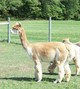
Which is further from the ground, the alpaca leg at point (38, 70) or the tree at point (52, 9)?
the alpaca leg at point (38, 70)

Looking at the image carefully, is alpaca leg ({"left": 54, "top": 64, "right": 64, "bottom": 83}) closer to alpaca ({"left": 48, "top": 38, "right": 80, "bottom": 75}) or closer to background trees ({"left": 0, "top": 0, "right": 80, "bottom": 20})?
alpaca ({"left": 48, "top": 38, "right": 80, "bottom": 75})

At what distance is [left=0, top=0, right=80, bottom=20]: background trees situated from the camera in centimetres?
7131

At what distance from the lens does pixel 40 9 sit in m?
73.4

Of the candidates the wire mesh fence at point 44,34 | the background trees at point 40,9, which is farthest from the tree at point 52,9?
the wire mesh fence at point 44,34

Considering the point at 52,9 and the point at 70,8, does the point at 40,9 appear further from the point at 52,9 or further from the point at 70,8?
the point at 70,8

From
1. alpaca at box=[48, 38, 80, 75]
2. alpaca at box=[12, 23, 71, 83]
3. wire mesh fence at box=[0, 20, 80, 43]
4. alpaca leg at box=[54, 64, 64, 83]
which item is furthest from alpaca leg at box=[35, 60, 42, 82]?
wire mesh fence at box=[0, 20, 80, 43]

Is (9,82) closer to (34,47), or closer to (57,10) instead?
(34,47)

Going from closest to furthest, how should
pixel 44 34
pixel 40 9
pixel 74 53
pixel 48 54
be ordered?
pixel 48 54
pixel 74 53
pixel 44 34
pixel 40 9

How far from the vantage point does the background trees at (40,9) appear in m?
71.3

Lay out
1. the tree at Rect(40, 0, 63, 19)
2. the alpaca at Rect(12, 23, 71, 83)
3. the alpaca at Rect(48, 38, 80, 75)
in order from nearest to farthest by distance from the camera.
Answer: the alpaca at Rect(12, 23, 71, 83) < the alpaca at Rect(48, 38, 80, 75) < the tree at Rect(40, 0, 63, 19)

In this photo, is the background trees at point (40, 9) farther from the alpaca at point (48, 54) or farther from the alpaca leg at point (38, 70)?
the alpaca leg at point (38, 70)

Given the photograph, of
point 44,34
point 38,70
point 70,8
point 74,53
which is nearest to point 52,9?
point 70,8

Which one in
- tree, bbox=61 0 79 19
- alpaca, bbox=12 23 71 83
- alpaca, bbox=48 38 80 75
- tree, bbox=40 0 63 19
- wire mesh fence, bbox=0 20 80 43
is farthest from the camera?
tree, bbox=61 0 79 19

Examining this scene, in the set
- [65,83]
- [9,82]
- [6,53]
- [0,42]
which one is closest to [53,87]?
[65,83]
